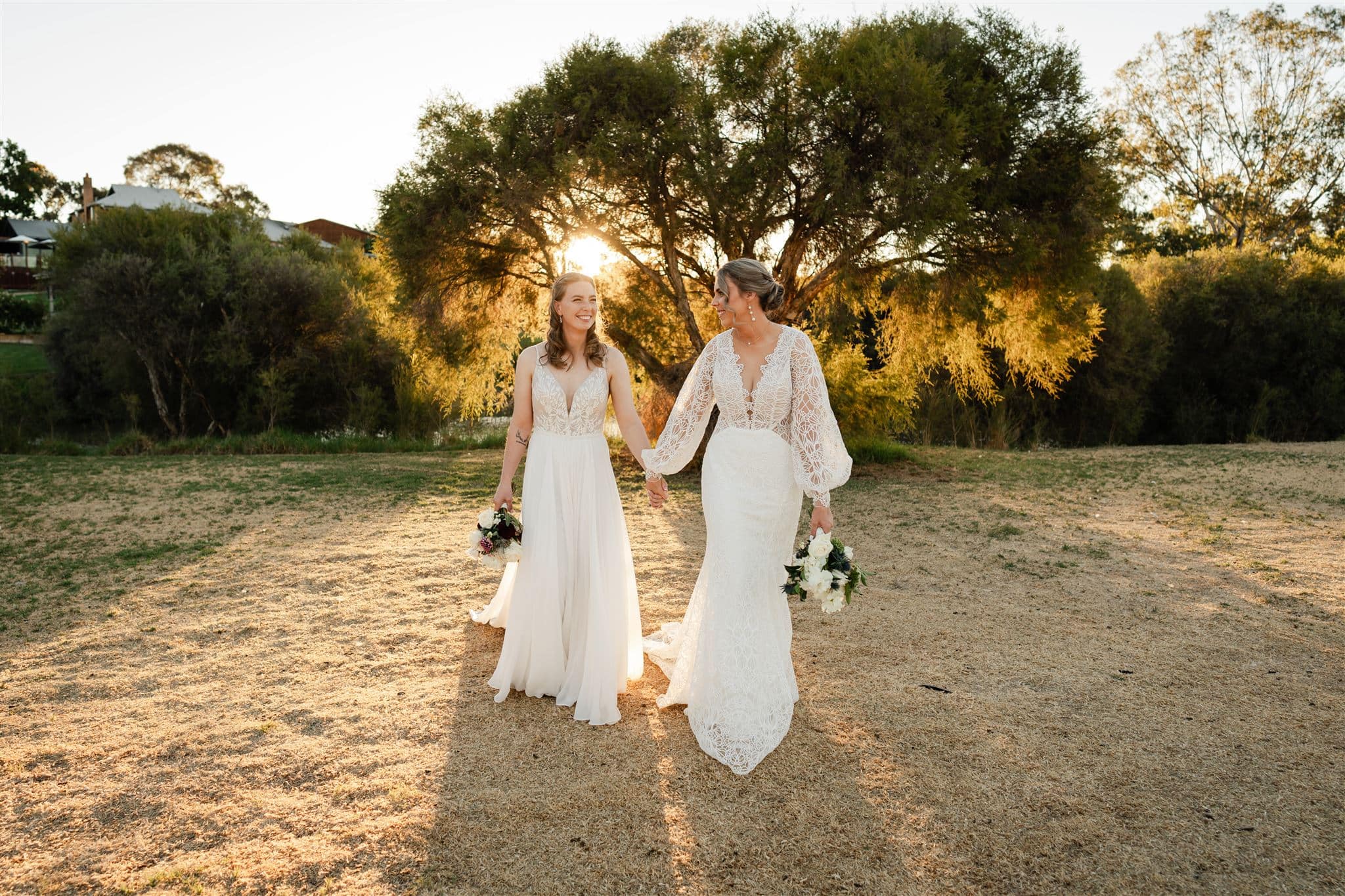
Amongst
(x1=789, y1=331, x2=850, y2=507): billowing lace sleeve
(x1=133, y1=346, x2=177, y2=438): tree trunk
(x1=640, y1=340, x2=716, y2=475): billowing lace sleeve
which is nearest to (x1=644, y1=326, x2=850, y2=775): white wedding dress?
(x1=789, y1=331, x2=850, y2=507): billowing lace sleeve

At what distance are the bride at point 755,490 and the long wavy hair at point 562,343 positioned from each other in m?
0.84

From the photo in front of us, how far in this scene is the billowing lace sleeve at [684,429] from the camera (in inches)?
172

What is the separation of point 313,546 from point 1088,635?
22.5 feet

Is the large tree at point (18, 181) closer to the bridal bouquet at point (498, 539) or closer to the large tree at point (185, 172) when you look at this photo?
the large tree at point (185, 172)

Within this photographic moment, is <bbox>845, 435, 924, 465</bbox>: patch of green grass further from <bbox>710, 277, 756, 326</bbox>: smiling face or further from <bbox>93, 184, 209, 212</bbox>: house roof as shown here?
<bbox>93, 184, 209, 212</bbox>: house roof

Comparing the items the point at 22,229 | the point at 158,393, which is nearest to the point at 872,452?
the point at 158,393

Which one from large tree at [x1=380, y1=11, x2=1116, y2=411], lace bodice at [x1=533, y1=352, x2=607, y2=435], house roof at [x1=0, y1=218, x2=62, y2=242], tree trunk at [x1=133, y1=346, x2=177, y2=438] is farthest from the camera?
house roof at [x1=0, y1=218, x2=62, y2=242]

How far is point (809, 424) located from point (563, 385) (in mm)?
1409

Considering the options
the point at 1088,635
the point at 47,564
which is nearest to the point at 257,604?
the point at 47,564

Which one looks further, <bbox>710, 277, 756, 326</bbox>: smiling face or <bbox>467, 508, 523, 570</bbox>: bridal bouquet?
<bbox>467, 508, 523, 570</bbox>: bridal bouquet

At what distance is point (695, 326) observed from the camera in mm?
13094

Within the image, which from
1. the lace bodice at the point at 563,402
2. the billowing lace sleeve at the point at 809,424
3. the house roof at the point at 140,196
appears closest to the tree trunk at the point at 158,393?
the lace bodice at the point at 563,402

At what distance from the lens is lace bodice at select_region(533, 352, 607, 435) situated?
4.59 m

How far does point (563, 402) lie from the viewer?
4.61 m
